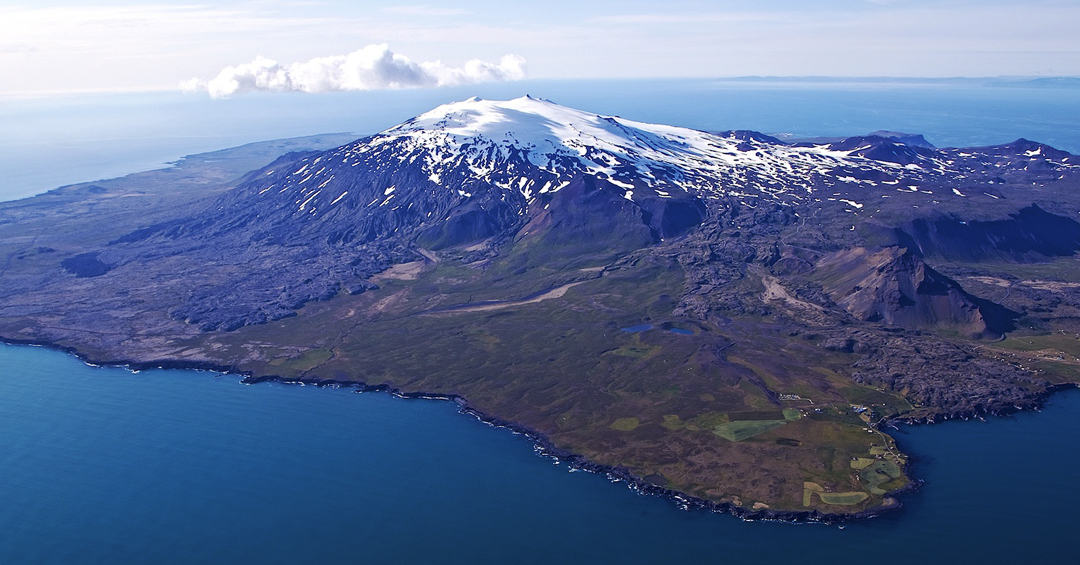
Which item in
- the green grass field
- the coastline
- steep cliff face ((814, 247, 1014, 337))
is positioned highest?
steep cliff face ((814, 247, 1014, 337))

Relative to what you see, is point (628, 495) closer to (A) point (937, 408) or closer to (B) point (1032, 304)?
(A) point (937, 408)

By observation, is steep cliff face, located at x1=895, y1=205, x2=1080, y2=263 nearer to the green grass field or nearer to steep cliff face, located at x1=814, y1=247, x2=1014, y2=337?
steep cliff face, located at x1=814, y1=247, x2=1014, y2=337

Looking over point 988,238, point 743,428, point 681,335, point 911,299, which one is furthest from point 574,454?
point 988,238

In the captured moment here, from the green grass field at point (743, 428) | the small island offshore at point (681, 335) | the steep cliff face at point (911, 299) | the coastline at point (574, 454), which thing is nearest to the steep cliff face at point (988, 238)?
the small island offshore at point (681, 335)

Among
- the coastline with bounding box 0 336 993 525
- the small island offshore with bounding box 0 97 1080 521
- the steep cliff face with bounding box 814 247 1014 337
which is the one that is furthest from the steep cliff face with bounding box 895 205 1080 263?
the coastline with bounding box 0 336 993 525

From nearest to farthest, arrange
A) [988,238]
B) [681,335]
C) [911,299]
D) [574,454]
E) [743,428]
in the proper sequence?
[574,454]
[743,428]
[681,335]
[911,299]
[988,238]

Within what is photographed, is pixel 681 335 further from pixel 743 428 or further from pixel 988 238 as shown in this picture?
pixel 988 238
